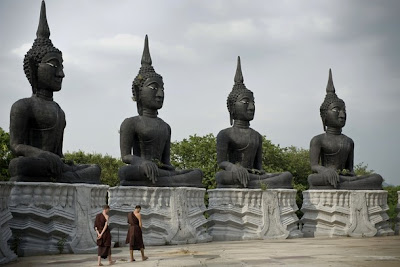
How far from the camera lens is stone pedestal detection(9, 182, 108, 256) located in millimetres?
13758

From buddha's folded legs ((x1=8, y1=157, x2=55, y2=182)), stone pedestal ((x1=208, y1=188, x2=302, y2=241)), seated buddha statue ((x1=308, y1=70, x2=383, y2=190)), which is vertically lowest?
stone pedestal ((x1=208, y1=188, x2=302, y2=241))

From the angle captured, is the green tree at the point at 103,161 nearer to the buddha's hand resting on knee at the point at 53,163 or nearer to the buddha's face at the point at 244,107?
the buddha's face at the point at 244,107

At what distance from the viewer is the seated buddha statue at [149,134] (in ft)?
56.2

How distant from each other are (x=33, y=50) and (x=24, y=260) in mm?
5185

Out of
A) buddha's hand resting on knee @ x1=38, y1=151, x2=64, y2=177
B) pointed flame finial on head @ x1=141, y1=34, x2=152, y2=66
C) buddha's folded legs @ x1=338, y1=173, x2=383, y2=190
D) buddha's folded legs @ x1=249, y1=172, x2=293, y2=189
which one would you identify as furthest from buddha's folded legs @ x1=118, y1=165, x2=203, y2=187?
buddha's folded legs @ x1=338, y1=173, x2=383, y2=190

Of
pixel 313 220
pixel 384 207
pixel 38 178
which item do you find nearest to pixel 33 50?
pixel 38 178

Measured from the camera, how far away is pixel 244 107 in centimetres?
1966

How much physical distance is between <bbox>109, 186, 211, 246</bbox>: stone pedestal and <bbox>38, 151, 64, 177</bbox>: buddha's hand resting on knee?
6.86 ft

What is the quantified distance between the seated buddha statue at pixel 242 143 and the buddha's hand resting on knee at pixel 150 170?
9.45 ft

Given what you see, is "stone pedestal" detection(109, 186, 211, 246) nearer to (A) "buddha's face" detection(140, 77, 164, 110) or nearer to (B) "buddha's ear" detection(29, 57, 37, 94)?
(A) "buddha's face" detection(140, 77, 164, 110)

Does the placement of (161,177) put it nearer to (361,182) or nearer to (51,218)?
(51,218)

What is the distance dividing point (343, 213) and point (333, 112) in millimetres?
3179

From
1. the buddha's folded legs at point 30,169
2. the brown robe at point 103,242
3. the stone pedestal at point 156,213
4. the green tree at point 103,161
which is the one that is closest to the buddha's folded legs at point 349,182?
the stone pedestal at point 156,213

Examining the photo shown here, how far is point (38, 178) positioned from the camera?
1430cm
